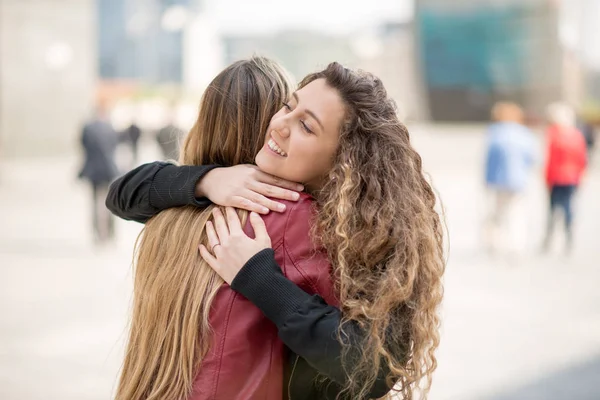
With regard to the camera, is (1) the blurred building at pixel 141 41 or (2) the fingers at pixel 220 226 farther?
(1) the blurred building at pixel 141 41

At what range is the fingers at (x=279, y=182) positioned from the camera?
1.78 m

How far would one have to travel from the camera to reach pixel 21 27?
24359mm

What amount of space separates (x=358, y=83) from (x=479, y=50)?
113ft

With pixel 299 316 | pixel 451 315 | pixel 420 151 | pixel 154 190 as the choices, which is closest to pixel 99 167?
pixel 451 315

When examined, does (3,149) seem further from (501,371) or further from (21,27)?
(501,371)

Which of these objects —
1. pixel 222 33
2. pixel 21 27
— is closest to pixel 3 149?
pixel 21 27

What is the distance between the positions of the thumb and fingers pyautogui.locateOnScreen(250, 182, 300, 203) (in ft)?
0.12

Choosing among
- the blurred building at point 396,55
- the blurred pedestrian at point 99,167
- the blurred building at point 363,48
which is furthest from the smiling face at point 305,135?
the blurred building at point 396,55

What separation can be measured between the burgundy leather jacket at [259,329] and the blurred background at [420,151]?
471mm

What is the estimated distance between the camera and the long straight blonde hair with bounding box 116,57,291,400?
1685 millimetres

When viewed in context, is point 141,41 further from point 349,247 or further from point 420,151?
point 349,247

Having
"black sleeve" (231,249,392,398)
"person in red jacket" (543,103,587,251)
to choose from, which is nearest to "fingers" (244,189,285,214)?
"black sleeve" (231,249,392,398)

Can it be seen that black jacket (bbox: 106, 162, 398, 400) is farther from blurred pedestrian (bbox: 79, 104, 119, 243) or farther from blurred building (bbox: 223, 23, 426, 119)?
blurred building (bbox: 223, 23, 426, 119)

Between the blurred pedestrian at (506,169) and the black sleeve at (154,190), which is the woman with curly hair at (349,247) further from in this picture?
the blurred pedestrian at (506,169)
